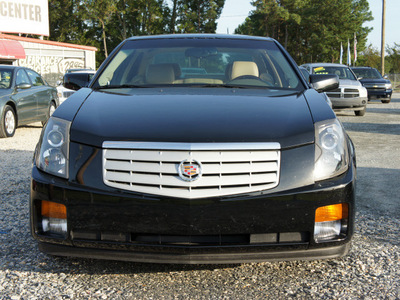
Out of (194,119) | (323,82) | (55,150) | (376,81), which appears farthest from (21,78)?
(376,81)

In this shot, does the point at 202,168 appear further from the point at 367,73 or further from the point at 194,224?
the point at 367,73

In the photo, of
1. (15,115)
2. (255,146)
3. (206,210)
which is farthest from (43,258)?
(15,115)

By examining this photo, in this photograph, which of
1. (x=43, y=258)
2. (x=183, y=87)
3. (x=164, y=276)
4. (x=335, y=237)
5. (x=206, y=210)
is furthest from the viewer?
(x=183, y=87)

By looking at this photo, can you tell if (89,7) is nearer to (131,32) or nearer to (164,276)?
(131,32)

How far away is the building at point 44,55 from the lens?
2975 centimetres

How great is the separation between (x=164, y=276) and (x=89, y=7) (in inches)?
2306

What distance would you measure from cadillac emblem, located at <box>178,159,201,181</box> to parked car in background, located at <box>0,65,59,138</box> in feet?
28.6

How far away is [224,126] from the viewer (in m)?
2.94

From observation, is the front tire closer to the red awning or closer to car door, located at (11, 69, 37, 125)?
car door, located at (11, 69, 37, 125)

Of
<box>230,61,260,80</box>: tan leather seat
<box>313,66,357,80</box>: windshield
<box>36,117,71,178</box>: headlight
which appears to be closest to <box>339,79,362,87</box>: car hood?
<box>313,66,357,80</box>: windshield

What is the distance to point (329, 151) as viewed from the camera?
9.61 ft

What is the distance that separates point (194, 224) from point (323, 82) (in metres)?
2.38

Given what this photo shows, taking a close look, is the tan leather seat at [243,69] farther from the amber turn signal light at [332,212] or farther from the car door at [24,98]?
the car door at [24,98]

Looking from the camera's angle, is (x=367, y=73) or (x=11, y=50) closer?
(x=367, y=73)
